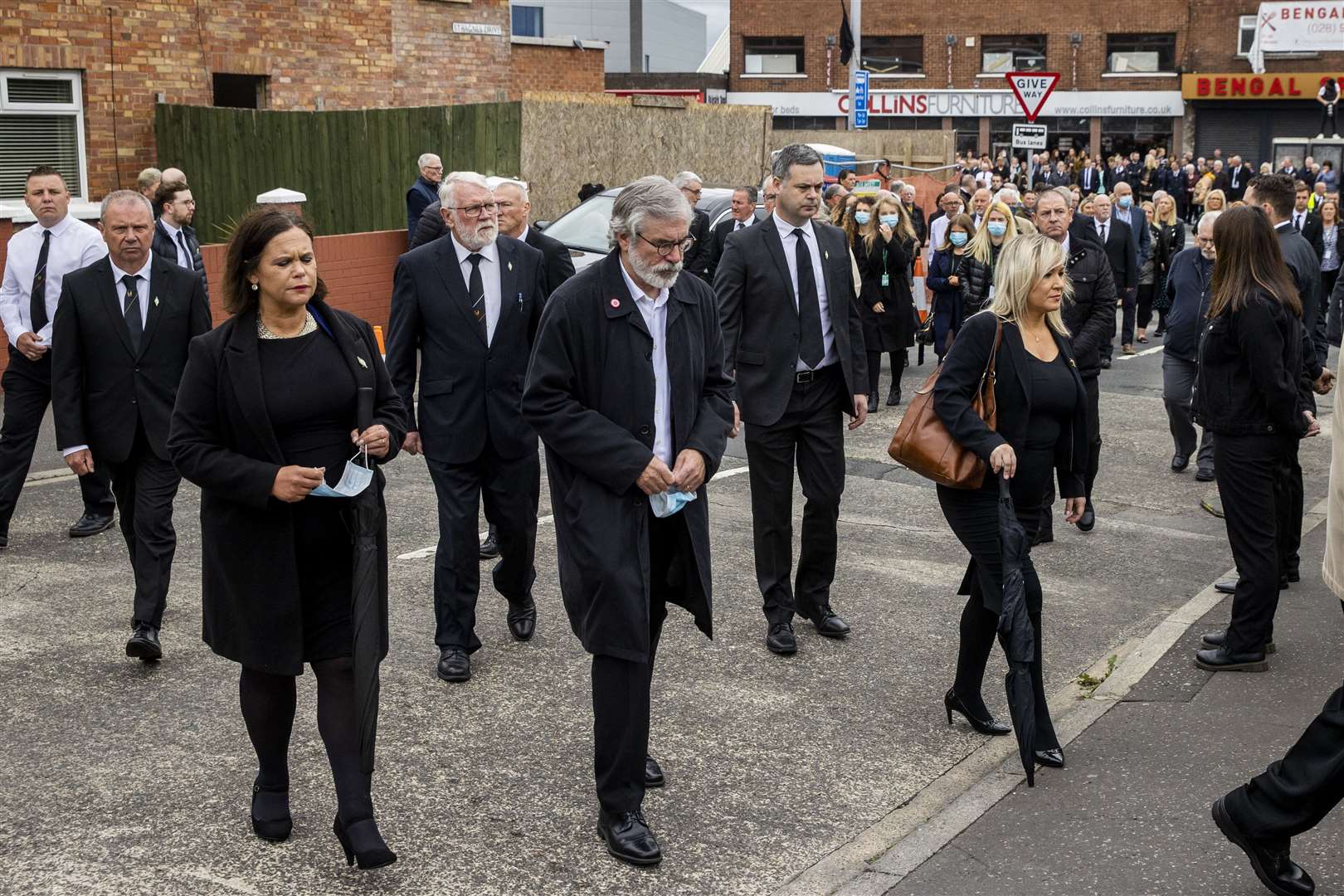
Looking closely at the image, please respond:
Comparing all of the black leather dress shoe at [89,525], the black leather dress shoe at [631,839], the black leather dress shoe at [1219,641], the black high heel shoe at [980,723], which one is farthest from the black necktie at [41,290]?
the black leather dress shoe at [1219,641]

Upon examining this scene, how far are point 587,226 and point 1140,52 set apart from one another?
138 feet

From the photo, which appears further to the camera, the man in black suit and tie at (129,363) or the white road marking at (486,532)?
the white road marking at (486,532)

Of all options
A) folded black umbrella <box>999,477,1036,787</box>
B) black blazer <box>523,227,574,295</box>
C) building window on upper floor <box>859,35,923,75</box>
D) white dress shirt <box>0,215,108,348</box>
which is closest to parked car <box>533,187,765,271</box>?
white dress shirt <box>0,215,108,348</box>

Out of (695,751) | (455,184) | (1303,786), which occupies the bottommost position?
(695,751)

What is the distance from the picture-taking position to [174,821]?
4.94 m

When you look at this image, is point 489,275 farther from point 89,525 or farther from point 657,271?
point 89,525

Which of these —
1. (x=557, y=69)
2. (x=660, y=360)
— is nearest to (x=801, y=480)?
(x=660, y=360)

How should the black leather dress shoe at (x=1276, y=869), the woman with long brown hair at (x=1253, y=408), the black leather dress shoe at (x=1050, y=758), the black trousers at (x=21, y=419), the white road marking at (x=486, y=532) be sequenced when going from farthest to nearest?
the black trousers at (x=21, y=419), the white road marking at (x=486, y=532), the woman with long brown hair at (x=1253, y=408), the black leather dress shoe at (x=1050, y=758), the black leather dress shoe at (x=1276, y=869)

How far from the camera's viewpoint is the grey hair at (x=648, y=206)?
188 inches

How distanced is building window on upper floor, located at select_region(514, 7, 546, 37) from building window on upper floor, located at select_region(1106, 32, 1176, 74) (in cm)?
2393

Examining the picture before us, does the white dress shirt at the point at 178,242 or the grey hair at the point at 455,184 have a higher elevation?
the grey hair at the point at 455,184

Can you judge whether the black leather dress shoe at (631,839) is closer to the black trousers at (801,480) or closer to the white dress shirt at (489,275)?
the black trousers at (801,480)

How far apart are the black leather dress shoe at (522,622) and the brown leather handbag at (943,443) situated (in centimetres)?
208

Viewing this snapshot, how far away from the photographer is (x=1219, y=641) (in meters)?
6.89
